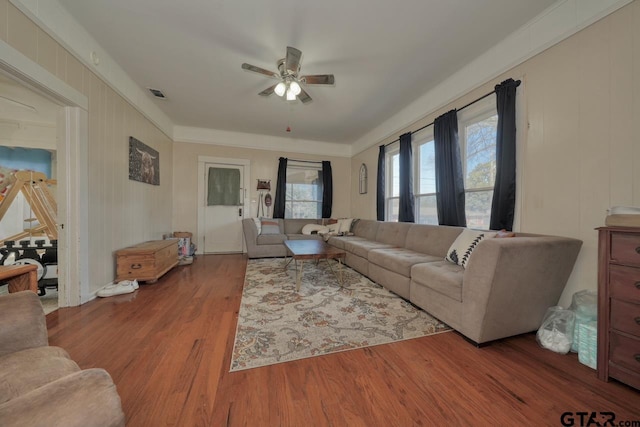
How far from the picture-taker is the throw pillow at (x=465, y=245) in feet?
6.98

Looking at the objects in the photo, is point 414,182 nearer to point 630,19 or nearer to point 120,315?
point 630,19

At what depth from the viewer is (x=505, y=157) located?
7.55 ft

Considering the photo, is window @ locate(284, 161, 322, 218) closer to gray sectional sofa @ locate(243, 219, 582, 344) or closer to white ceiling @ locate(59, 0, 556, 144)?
white ceiling @ locate(59, 0, 556, 144)

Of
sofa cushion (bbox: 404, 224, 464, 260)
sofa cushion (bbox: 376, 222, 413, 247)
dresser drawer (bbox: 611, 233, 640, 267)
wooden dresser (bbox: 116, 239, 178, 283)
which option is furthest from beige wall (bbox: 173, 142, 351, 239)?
dresser drawer (bbox: 611, 233, 640, 267)

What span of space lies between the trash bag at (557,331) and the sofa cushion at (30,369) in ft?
8.93

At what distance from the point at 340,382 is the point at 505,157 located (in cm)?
250

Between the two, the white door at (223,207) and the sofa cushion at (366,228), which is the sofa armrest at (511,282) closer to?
the sofa cushion at (366,228)

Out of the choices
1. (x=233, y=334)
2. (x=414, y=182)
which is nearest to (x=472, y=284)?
(x=233, y=334)

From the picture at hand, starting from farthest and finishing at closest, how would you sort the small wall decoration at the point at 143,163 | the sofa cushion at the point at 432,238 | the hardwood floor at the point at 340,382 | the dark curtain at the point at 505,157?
the small wall decoration at the point at 143,163 < the sofa cushion at the point at 432,238 < the dark curtain at the point at 505,157 < the hardwood floor at the point at 340,382

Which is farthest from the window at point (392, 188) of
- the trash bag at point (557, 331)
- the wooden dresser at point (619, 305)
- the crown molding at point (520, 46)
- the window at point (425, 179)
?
the wooden dresser at point (619, 305)

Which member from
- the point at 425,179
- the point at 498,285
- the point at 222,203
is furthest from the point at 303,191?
the point at 498,285

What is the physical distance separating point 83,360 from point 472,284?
2675 mm

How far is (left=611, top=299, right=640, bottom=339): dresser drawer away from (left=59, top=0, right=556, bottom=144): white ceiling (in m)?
2.33

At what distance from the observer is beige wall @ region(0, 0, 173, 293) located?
179 centimetres
